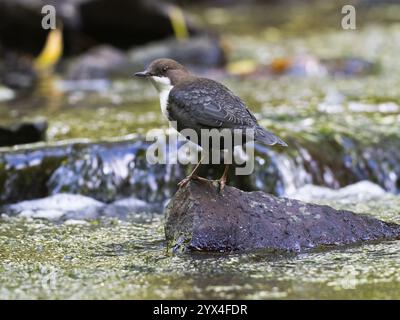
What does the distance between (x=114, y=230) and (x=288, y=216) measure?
129cm

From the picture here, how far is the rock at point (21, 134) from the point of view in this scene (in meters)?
7.41

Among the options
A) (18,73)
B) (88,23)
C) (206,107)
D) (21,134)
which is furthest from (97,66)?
(206,107)

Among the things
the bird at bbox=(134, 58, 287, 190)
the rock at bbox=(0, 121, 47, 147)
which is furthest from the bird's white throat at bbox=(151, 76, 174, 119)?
the rock at bbox=(0, 121, 47, 147)

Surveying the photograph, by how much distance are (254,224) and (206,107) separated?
738mm

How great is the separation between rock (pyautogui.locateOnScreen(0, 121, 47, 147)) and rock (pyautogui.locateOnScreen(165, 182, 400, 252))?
9.33 feet

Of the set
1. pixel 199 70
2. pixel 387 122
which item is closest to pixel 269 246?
pixel 387 122

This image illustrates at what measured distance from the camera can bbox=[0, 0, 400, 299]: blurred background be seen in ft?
13.8

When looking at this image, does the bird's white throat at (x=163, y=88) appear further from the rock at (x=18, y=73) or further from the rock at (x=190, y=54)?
the rock at (x=190, y=54)

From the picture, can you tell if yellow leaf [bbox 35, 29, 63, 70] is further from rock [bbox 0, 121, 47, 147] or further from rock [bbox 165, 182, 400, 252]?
rock [bbox 165, 182, 400, 252]

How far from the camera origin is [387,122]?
7906mm

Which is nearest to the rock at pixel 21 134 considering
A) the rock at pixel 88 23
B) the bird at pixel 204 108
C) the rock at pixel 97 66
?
the bird at pixel 204 108

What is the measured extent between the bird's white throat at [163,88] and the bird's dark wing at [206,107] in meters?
0.05

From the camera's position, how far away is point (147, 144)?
6.82 meters
